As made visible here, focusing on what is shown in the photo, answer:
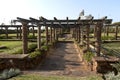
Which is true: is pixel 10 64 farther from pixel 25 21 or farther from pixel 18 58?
pixel 25 21

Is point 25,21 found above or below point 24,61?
above

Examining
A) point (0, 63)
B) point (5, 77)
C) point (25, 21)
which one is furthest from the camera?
point (25, 21)

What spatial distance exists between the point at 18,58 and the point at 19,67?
42cm

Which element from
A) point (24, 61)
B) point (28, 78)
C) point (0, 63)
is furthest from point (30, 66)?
point (28, 78)

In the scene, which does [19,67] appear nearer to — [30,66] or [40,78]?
[30,66]

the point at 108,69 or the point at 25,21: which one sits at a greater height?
the point at 25,21

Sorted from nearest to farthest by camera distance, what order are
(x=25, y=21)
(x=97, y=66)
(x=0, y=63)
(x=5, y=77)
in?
(x=5, y=77)
(x=97, y=66)
(x=0, y=63)
(x=25, y=21)

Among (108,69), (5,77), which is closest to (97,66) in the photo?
(108,69)

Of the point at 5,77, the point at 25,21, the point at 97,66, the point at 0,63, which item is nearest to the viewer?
the point at 5,77

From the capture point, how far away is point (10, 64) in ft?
36.5

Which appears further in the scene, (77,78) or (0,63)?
(0,63)

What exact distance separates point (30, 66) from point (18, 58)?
712mm

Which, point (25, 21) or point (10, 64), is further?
point (25, 21)

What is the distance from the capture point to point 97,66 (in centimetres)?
1016
